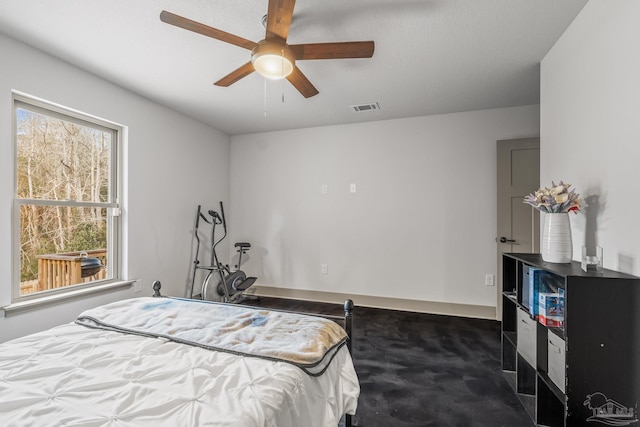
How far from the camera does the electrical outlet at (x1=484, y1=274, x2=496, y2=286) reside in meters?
3.55

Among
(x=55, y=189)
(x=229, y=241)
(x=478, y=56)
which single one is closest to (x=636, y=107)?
(x=478, y=56)

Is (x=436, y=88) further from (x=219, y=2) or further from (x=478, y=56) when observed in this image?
(x=219, y=2)

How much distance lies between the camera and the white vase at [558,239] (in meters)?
1.79

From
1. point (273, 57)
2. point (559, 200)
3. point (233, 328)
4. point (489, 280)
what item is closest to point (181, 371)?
point (233, 328)

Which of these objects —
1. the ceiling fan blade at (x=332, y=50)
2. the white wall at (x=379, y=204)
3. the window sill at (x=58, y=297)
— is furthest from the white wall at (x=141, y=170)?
the ceiling fan blade at (x=332, y=50)

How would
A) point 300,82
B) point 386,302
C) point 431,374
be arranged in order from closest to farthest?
1. point 300,82
2. point 431,374
3. point 386,302

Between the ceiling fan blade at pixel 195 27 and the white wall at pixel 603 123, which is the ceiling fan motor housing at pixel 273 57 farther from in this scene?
the white wall at pixel 603 123

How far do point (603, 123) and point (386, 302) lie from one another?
2.97m

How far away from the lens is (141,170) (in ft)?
10.7

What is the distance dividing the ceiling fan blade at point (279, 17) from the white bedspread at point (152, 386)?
5.50 ft

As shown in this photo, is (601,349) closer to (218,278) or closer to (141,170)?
(218,278)

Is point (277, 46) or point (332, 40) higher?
point (332, 40)

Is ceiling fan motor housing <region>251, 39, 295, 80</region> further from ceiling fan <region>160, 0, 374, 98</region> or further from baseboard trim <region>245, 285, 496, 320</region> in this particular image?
baseboard trim <region>245, 285, 496, 320</region>

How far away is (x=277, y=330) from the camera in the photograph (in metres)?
1.54
